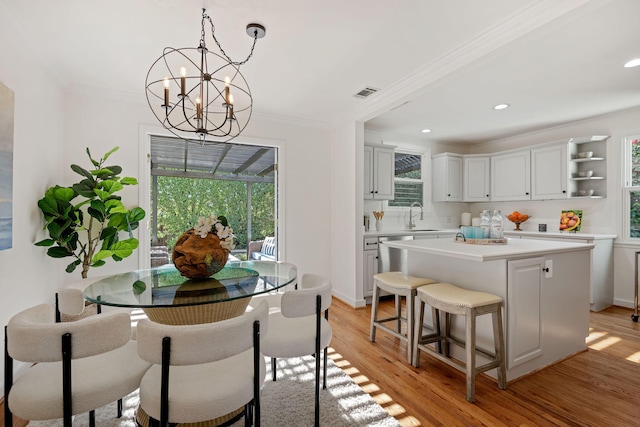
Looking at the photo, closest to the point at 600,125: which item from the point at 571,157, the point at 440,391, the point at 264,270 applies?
the point at 571,157

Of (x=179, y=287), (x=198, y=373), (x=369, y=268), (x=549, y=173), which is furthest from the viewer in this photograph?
(x=549, y=173)

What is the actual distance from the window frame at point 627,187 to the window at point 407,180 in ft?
8.69

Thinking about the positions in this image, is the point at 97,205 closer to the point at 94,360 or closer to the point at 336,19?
the point at 94,360

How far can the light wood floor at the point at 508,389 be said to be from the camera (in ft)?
6.11

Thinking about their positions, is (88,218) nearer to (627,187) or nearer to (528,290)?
(528,290)

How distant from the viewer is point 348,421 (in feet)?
6.02

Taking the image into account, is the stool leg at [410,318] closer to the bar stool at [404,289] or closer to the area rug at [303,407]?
the bar stool at [404,289]

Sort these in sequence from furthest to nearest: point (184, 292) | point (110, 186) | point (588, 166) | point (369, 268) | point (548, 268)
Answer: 1. point (588, 166)
2. point (369, 268)
3. point (110, 186)
4. point (548, 268)
5. point (184, 292)

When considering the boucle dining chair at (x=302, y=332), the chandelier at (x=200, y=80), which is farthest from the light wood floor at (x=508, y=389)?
the chandelier at (x=200, y=80)

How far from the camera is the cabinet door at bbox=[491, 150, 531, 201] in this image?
4966 millimetres

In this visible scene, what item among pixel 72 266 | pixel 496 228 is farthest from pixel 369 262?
pixel 72 266

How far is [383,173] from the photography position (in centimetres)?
474

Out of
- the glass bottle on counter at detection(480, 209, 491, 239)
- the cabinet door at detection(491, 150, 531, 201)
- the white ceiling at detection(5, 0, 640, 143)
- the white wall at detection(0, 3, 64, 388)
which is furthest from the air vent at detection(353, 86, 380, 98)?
the cabinet door at detection(491, 150, 531, 201)

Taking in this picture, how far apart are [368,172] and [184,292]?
134 inches
